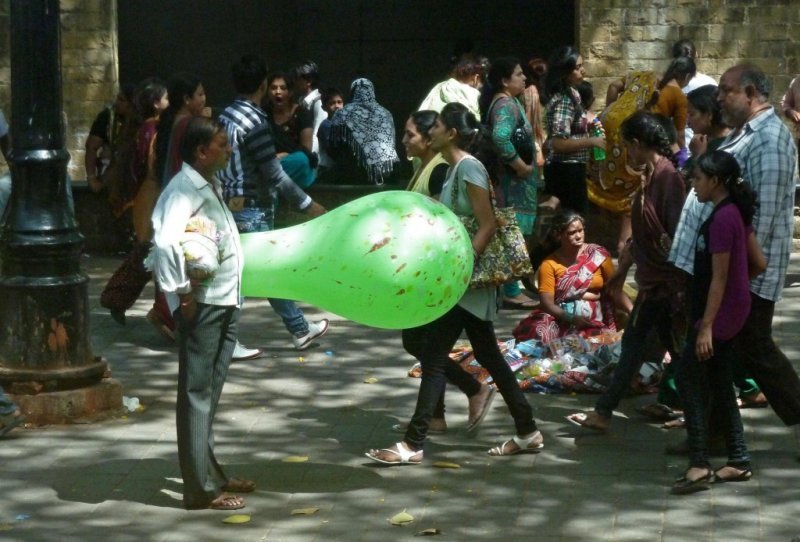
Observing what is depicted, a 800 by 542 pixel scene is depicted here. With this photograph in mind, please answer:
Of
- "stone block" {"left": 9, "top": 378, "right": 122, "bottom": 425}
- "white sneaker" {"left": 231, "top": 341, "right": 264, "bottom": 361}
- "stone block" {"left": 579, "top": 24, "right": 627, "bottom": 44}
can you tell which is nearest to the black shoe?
"stone block" {"left": 9, "top": 378, "right": 122, "bottom": 425}

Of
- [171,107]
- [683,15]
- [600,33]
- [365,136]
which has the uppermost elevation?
[683,15]

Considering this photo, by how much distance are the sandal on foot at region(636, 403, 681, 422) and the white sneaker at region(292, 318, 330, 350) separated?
8.22 ft

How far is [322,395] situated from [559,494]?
7.14ft

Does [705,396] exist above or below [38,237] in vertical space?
below

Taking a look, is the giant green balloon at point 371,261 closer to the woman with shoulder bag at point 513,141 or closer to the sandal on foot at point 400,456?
the sandal on foot at point 400,456

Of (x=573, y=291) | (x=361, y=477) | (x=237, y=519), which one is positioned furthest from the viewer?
(x=573, y=291)

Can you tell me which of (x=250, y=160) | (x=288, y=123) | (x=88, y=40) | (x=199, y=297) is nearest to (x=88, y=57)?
(x=88, y=40)

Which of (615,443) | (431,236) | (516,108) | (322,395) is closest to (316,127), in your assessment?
(516,108)

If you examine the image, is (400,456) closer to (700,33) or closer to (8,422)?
(8,422)

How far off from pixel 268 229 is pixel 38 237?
73.9 inches

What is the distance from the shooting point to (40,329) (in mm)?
7504

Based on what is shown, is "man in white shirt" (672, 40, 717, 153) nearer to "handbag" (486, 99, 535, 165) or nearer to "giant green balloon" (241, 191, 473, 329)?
"handbag" (486, 99, 535, 165)

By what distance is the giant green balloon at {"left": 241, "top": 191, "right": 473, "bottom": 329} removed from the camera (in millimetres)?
5773

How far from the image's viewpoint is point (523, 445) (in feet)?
23.0
